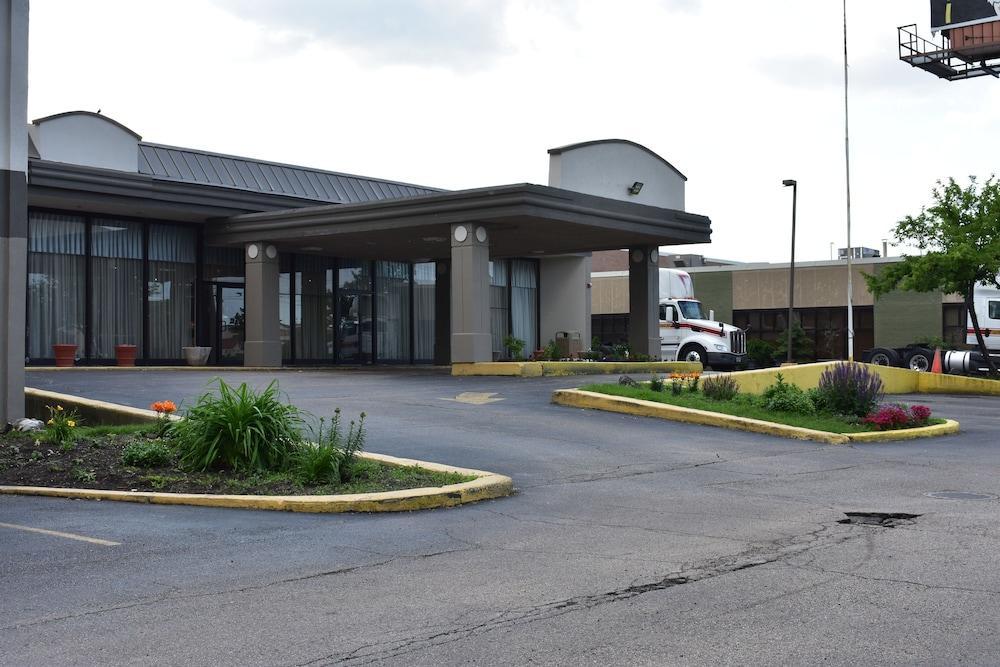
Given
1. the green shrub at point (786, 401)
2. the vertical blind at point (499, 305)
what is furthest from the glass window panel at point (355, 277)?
the green shrub at point (786, 401)

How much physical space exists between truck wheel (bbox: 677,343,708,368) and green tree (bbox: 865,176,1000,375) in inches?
249

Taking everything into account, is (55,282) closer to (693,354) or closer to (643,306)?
(643,306)

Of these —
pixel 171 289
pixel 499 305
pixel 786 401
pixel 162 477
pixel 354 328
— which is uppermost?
pixel 171 289

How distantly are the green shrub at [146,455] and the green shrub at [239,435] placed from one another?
0.17 metres

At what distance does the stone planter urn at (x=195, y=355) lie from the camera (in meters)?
30.6

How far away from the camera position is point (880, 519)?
9422mm

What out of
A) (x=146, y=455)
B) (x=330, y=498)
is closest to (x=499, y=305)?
(x=146, y=455)

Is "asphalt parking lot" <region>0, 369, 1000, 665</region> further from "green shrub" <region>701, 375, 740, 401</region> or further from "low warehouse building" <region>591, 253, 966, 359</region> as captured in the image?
"low warehouse building" <region>591, 253, 966, 359</region>

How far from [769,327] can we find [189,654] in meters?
51.5

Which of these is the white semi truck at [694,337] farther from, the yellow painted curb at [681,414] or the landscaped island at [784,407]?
the yellow painted curb at [681,414]

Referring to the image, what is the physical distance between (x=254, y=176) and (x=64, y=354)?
8064 mm

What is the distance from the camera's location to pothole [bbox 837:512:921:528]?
361 inches

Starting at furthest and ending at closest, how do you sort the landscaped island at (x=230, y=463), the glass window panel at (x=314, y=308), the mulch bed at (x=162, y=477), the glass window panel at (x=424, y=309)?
the glass window panel at (x=424, y=309), the glass window panel at (x=314, y=308), the landscaped island at (x=230, y=463), the mulch bed at (x=162, y=477)

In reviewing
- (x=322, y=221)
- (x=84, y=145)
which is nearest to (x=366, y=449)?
(x=322, y=221)
